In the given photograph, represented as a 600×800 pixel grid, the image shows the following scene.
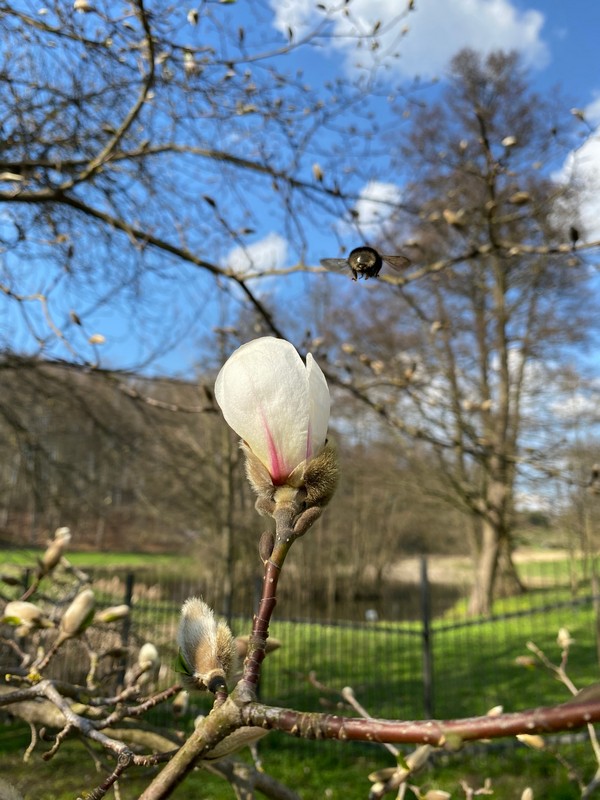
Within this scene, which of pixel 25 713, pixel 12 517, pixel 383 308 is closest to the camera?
pixel 25 713

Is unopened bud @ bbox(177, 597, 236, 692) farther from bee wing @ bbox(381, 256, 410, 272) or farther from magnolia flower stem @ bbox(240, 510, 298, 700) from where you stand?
bee wing @ bbox(381, 256, 410, 272)

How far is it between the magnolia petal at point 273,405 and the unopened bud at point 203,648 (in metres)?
0.15

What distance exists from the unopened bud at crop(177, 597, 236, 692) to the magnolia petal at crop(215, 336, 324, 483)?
147mm

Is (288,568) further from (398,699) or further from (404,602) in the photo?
(398,699)

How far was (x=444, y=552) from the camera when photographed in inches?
741

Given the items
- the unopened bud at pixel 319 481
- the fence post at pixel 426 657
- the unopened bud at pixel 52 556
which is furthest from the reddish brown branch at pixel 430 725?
the fence post at pixel 426 657

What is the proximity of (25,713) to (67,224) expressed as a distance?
3381 mm

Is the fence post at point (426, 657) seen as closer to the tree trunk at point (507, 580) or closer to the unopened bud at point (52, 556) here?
the unopened bud at point (52, 556)

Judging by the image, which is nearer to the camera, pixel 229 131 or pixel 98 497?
pixel 229 131

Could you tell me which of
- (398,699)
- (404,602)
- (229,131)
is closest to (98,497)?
(398,699)

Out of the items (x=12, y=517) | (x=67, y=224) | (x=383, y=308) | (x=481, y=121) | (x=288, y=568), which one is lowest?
(x=288, y=568)

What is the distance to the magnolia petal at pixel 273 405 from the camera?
0.61 metres

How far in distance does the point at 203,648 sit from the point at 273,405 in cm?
23

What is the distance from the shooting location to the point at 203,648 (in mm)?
593
